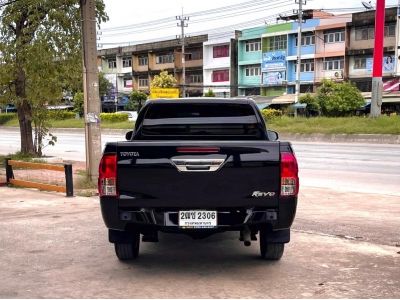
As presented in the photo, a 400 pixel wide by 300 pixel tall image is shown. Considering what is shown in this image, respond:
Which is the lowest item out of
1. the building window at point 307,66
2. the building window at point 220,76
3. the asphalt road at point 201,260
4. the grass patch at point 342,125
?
the grass patch at point 342,125

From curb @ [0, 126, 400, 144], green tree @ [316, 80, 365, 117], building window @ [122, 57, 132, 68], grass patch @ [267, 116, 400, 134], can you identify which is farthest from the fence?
building window @ [122, 57, 132, 68]

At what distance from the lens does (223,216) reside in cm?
470

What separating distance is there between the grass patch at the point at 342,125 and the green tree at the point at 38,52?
66.2 ft

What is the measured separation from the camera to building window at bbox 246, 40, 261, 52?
56.4 m

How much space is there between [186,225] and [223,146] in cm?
83

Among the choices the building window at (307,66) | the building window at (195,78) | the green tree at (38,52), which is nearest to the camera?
the green tree at (38,52)

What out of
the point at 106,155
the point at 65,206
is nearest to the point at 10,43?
the point at 65,206

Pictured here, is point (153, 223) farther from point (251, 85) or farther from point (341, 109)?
point (251, 85)

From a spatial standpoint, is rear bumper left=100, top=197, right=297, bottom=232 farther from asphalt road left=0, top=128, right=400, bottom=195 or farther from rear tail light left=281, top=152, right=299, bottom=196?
asphalt road left=0, top=128, right=400, bottom=195

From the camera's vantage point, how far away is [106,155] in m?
4.72

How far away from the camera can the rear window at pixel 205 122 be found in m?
6.28

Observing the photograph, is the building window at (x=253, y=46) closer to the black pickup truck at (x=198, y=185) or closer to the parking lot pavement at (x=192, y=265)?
the parking lot pavement at (x=192, y=265)

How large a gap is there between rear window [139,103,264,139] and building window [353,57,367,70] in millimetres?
43548

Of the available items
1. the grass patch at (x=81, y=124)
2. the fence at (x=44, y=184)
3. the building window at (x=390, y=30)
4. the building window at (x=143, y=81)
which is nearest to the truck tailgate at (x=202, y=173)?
the fence at (x=44, y=184)
